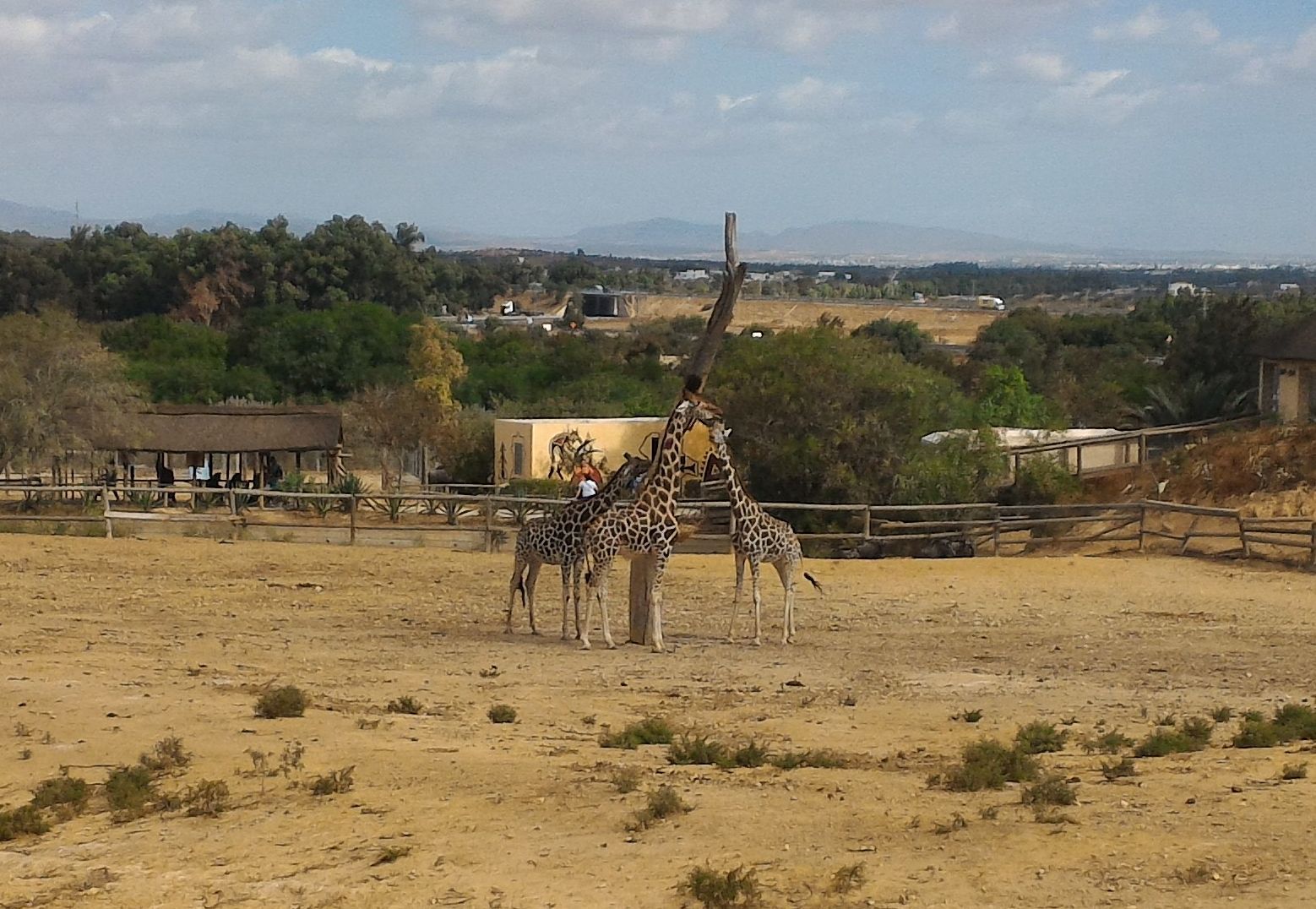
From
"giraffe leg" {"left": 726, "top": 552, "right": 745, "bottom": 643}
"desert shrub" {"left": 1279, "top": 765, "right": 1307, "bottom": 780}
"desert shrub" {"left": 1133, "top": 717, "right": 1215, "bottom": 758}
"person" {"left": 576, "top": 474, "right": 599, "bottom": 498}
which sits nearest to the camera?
"desert shrub" {"left": 1279, "top": 765, "right": 1307, "bottom": 780}

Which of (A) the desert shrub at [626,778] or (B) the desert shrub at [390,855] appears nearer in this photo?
(B) the desert shrub at [390,855]

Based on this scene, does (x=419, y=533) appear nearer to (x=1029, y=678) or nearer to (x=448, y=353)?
(x=1029, y=678)

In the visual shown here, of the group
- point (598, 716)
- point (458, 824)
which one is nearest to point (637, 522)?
point (598, 716)

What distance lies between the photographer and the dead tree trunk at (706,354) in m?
16.9

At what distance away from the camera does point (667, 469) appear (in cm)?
1733

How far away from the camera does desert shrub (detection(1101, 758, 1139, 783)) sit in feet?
33.3

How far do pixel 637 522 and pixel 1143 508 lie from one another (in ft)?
41.8

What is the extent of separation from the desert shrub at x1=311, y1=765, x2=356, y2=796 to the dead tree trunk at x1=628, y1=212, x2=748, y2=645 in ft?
23.0

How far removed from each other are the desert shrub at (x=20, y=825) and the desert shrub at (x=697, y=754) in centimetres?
391

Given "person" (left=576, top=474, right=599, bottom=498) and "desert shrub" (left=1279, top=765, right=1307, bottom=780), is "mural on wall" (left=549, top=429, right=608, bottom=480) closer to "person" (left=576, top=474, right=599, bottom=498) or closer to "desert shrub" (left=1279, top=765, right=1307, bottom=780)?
"person" (left=576, top=474, right=599, bottom=498)

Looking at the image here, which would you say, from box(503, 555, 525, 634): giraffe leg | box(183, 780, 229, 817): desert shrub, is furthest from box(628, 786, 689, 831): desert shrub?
box(503, 555, 525, 634): giraffe leg

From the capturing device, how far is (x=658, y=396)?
166ft

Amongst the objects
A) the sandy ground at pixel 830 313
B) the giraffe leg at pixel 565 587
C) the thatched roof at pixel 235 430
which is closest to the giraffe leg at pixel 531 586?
the giraffe leg at pixel 565 587

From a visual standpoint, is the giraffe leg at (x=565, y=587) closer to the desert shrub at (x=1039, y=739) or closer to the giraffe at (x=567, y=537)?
the giraffe at (x=567, y=537)
